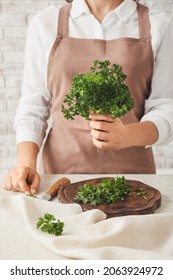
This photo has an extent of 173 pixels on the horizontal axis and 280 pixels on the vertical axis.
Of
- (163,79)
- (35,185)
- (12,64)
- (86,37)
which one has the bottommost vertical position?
(35,185)

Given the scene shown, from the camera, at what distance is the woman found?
2047 mm

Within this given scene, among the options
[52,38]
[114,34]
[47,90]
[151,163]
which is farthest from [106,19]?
[151,163]

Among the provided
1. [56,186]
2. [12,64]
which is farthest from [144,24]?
[12,64]

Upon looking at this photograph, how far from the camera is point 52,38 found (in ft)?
6.90

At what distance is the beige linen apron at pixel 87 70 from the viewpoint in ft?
6.72

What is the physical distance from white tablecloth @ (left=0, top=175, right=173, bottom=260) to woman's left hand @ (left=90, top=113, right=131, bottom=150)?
0.93 ft

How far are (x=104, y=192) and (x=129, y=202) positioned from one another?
9 centimetres

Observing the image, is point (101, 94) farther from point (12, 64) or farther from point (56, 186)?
point (12, 64)

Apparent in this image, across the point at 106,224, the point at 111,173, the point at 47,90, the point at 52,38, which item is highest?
Answer: the point at 52,38

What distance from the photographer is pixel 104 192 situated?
156 cm

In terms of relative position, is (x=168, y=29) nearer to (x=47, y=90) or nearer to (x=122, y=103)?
(x=47, y=90)

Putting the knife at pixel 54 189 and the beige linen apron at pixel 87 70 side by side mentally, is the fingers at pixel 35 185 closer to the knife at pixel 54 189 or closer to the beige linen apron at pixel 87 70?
the knife at pixel 54 189
